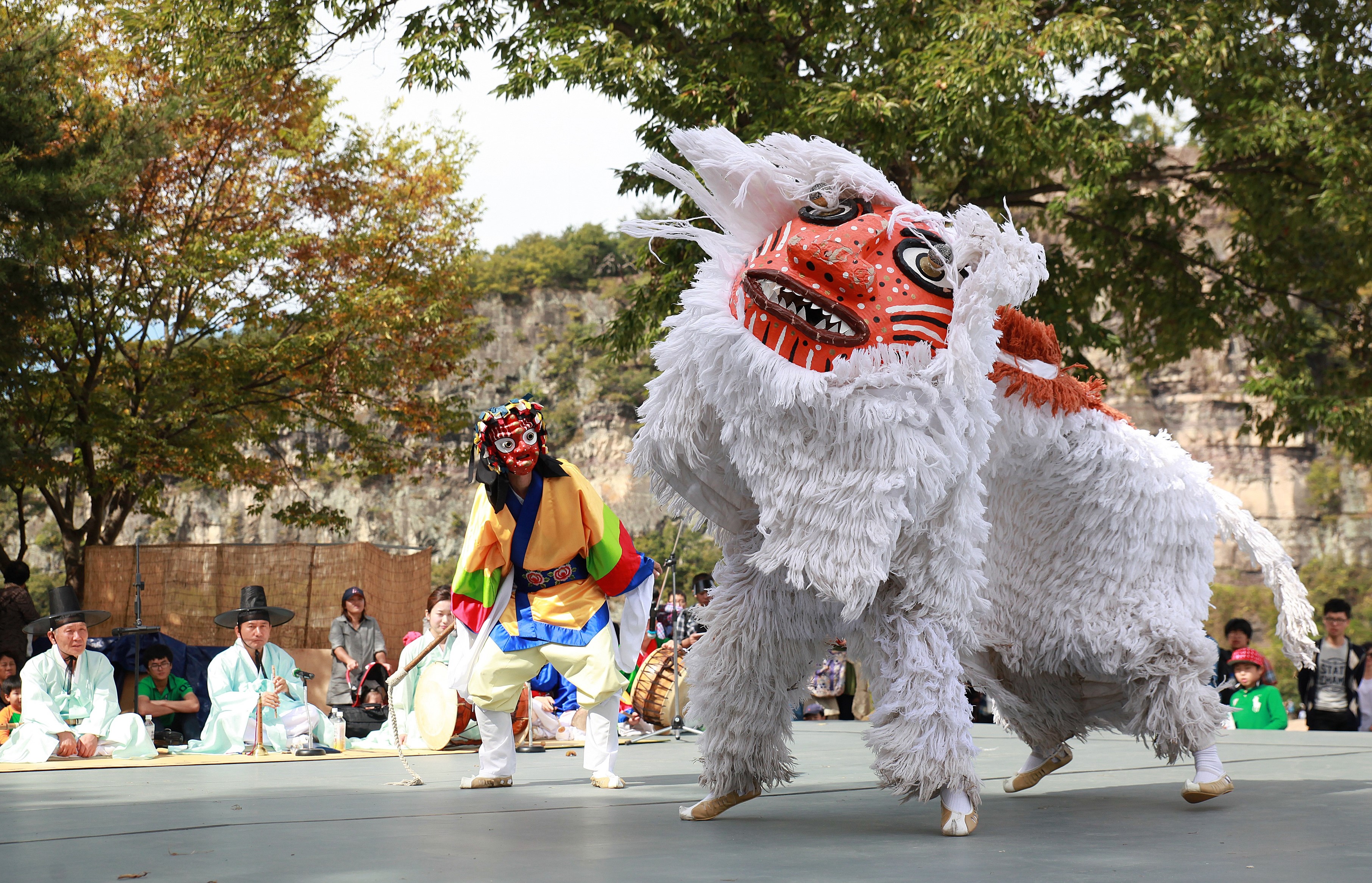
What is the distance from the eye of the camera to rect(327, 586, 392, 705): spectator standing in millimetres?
9141

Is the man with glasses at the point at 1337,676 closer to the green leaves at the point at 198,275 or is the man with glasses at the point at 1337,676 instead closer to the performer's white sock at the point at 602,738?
the performer's white sock at the point at 602,738

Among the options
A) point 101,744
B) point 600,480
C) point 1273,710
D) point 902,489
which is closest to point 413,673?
point 101,744

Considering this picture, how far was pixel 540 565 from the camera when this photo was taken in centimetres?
498

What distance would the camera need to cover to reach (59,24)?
1032 cm

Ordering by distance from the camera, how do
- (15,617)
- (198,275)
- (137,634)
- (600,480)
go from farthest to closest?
(600,480)
(198,275)
(15,617)
(137,634)

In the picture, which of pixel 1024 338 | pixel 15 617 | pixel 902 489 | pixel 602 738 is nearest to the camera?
pixel 902 489

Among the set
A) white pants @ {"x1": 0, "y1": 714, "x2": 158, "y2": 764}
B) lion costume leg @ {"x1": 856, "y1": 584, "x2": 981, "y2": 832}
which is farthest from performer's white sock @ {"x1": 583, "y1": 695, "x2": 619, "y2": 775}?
white pants @ {"x1": 0, "y1": 714, "x2": 158, "y2": 764}

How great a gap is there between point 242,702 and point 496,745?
9.81ft

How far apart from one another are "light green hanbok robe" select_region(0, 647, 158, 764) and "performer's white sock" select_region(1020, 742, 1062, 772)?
5061 mm

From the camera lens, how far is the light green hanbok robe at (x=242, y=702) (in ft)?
23.9

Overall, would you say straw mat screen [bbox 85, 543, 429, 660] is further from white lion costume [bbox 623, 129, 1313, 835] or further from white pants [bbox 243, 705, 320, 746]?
white lion costume [bbox 623, 129, 1313, 835]

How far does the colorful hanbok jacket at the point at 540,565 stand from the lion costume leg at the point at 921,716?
1933mm

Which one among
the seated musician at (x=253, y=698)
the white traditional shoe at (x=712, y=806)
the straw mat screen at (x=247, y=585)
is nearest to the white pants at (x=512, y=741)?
the white traditional shoe at (x=712, y=806)

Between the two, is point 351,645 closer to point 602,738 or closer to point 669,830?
point 602,738
